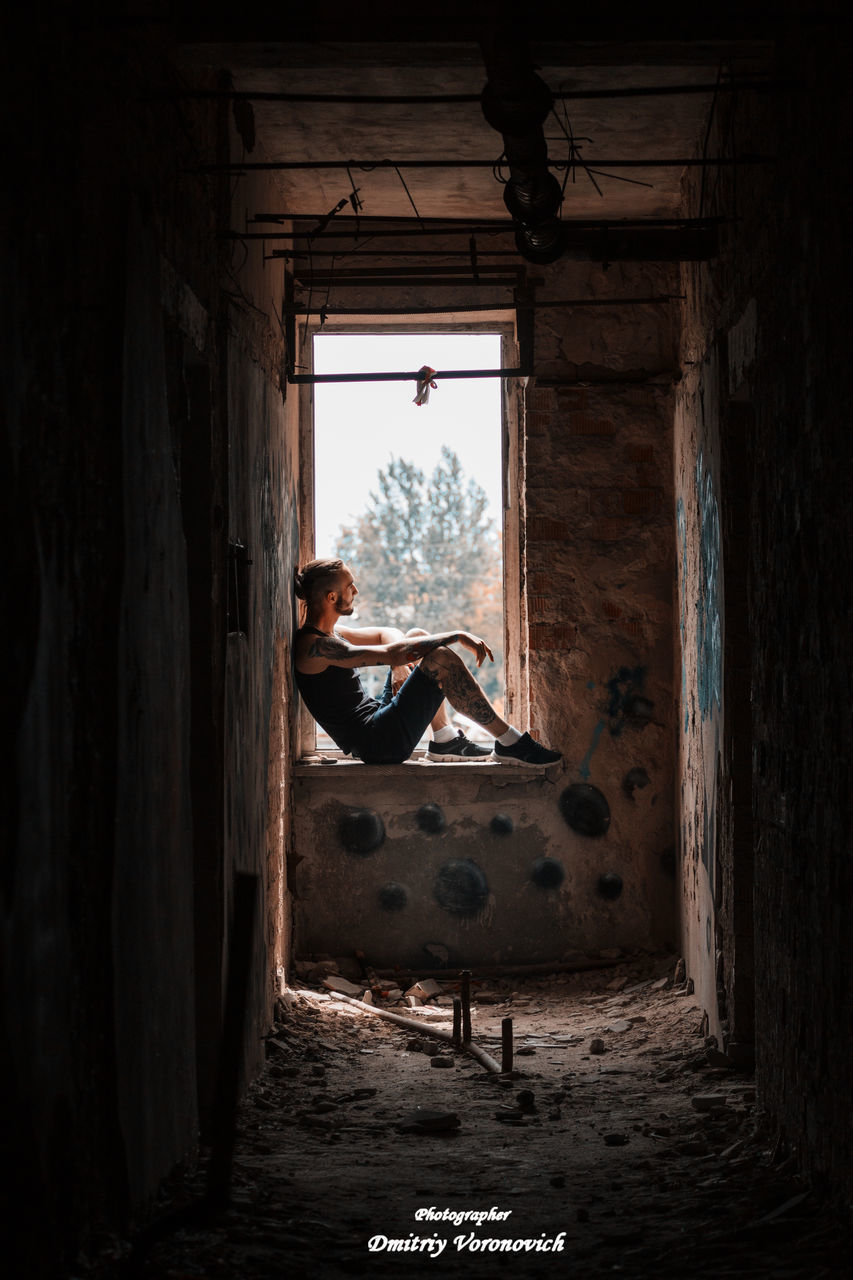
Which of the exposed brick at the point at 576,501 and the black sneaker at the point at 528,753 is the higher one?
the exposed brick at the point at 576,501

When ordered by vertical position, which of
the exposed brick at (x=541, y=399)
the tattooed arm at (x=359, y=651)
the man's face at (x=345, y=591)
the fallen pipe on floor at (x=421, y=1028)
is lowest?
the fallen pipe on floor at (x=421, y=1028)

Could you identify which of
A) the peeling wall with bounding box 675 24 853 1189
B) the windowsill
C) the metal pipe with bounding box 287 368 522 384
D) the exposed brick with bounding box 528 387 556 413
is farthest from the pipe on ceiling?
the windowsill

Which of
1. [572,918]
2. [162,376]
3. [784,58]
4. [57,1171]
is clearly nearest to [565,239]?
[784,58]

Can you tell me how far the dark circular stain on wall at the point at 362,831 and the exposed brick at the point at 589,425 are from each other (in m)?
2.08

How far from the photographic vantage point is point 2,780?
1945mm

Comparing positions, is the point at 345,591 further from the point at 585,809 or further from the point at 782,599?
the point at 782,599

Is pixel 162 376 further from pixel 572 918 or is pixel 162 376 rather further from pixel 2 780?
pixel 572 918

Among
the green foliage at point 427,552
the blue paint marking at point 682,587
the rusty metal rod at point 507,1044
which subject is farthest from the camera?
the green foliage at point 427,552

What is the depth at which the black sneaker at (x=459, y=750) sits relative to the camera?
594 cm

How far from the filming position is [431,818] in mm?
5809

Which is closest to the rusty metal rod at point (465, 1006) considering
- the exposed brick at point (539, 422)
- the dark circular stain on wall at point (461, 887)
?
the dark circular stain on wall at point (461, 887)

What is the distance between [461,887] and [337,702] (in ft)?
3.50

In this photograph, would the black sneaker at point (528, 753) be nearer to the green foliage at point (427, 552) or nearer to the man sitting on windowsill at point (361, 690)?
the man sitting on windowsill at point (361, 690)

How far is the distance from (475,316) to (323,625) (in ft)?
5.71
